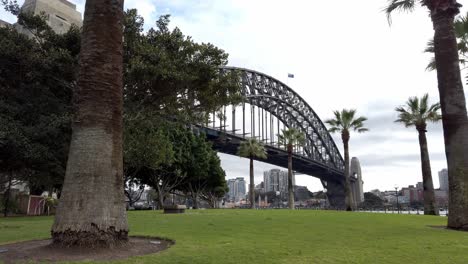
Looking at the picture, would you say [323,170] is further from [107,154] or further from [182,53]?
[107,154]

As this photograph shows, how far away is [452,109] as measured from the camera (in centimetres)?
1454

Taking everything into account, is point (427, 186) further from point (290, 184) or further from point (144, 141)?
point (290, 184)

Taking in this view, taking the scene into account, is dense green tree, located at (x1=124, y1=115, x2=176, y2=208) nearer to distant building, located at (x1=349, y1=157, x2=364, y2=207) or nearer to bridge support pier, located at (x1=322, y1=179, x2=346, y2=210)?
distant building, located at (x1=349, y1=157, x2=364, y2=207)

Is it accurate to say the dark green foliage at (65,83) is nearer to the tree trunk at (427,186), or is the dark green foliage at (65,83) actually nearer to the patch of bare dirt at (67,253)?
the patch of bare dirt at (67,253)

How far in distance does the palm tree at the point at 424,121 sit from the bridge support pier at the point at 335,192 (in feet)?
215

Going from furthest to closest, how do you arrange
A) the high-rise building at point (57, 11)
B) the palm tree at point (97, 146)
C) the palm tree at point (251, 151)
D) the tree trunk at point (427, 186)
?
the palm tree at point (251, 151), the high-rise building at point (57, 11), the tree trunk at point (427, 186), the palm tree at point (97, 146)

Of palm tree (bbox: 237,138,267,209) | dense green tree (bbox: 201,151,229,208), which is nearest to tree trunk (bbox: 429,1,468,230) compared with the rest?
dense green tree (bbox: 201,151,229,208)

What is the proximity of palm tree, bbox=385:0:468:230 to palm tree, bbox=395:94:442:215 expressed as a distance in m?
21.8

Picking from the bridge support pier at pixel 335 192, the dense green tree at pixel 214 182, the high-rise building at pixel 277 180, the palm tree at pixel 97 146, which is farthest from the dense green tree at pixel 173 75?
the high-rise building at pixel 277 180

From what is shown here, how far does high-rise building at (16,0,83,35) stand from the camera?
148ft

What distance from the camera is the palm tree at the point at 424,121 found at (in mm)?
34812

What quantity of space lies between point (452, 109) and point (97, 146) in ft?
40.0

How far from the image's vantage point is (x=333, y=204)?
10238 centimetres

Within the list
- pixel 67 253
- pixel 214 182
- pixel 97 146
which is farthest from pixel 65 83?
pixel 214 182
